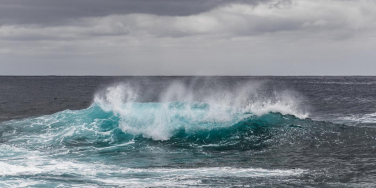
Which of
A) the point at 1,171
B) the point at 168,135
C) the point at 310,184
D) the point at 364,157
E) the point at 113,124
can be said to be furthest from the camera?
the point at 113,124

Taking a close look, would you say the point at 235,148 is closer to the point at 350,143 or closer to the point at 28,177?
the point at 350,143

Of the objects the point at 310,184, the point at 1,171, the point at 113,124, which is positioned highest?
the point at 113,124

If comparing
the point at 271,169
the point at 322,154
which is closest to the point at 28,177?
the point at 271,169

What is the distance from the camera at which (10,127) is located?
33094mm

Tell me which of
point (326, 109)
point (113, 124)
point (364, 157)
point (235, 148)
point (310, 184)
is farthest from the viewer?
point (326, 109)

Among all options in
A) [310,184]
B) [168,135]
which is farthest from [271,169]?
[168,135]

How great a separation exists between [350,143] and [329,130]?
4039 mm

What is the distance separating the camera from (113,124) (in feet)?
104

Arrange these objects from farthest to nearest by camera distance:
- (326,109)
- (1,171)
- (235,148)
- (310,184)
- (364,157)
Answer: (326,109), (235,148), (364,157), (1,171), (310,184)

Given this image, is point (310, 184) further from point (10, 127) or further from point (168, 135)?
point (10, 127)

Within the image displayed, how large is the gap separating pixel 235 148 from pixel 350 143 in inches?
264

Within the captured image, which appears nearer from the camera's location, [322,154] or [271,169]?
[271,169]

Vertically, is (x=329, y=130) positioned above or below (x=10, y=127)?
below

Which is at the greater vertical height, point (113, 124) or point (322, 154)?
point (113, 124)
